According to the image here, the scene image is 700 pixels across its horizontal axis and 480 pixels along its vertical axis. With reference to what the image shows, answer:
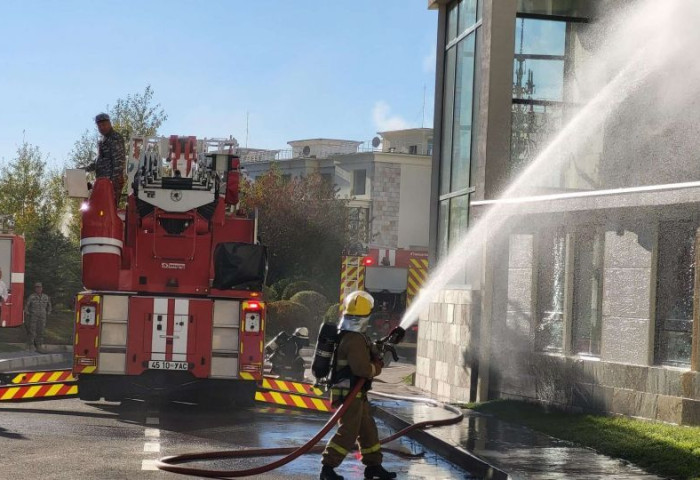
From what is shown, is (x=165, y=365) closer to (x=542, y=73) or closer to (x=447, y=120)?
(x=542, y=73)

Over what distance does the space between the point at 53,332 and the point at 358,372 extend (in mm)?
25087

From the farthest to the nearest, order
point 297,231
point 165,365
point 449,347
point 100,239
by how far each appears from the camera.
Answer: point 297,231 < point 449,347 < point 100,239 < point 165,365

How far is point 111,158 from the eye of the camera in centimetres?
1577

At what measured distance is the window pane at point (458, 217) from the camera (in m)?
18.6

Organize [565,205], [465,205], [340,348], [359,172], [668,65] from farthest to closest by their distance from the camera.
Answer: [359,172] → [465,205] → [668,65] → [565,205] → [340,348]

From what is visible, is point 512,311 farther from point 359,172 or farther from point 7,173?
point 359,172

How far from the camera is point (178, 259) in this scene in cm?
1573

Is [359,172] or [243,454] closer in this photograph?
[243,454]

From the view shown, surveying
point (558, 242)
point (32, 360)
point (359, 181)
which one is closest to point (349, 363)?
point (558, 242)

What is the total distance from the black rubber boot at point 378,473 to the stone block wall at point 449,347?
23.8 feet

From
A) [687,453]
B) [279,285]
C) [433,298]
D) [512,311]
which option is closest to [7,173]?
[279,285]

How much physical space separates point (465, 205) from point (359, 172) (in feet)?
185

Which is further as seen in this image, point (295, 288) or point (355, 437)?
point (295, 288)

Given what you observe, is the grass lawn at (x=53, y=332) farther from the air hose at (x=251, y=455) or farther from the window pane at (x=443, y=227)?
the air hose at (x=251, y=455)
